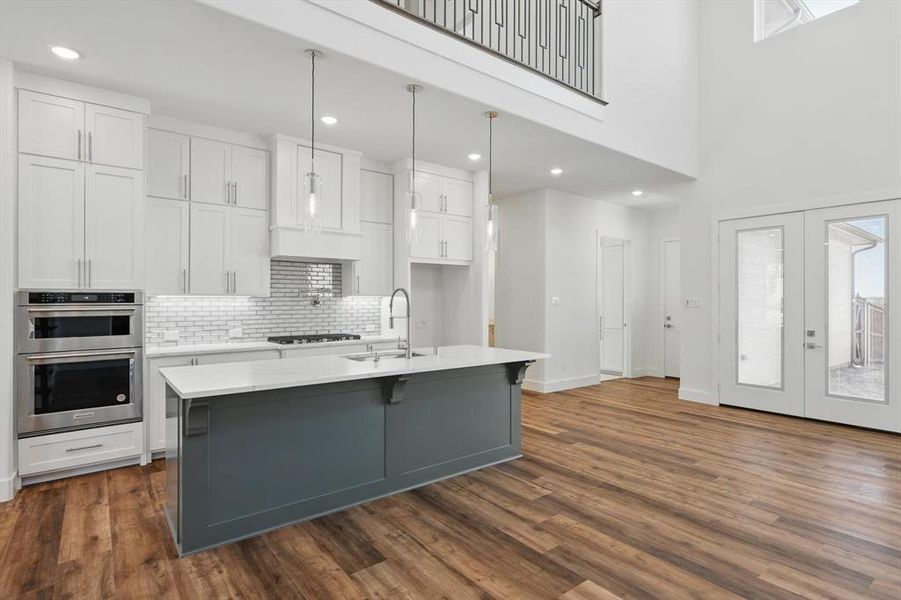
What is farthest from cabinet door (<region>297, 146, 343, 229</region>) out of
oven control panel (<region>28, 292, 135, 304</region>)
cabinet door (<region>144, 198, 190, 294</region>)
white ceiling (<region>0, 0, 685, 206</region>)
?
oven control panel (<region>28, 292, 135, 304</region>)

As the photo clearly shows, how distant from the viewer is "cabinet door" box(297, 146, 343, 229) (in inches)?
196

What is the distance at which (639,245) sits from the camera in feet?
28.1

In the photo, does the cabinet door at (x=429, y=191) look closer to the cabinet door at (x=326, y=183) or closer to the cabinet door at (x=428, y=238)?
the cabinet door at (x=428, y=238)

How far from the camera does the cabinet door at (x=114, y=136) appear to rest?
3.76 metres

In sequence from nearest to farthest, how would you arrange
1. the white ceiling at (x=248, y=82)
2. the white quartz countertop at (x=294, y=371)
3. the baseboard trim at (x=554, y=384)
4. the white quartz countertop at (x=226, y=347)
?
the white quartz countertop at (x=294, y=371) < the white ceiling at (x=248, y=82) < the white quartz countertop at (x=226, y=347) < the baseboard trim at (x=554, y=384)

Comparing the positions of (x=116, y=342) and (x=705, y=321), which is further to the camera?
(x=705, y=321)

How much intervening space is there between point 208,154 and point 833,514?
565 cm

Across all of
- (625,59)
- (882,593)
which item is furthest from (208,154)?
(882,593)

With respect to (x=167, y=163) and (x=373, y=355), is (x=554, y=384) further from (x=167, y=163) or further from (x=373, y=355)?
(x=167, y=163)

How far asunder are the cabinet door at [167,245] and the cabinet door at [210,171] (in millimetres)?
200

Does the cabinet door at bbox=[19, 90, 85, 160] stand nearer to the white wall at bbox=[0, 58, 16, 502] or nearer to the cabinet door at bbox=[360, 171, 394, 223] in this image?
the white wall at bbox=[0, 58, 16, 502]

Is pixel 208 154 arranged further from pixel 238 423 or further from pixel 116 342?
pixel 238 423

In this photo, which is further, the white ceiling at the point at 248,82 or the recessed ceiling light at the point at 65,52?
the recessed ceiling light at the point at 65,52

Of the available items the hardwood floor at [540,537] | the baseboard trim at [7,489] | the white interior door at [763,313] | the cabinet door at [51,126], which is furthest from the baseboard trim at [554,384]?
the cabinet door at [51,126]
